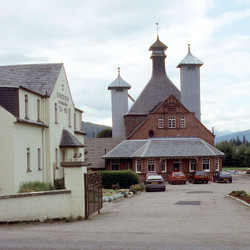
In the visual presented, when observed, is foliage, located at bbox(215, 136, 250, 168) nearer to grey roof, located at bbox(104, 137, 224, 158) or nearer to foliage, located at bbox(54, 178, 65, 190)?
grey roof, located at bbox(104, 137, 224, 158)

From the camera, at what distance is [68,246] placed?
984 centimetres

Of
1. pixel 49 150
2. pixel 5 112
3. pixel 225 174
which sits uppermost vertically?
pixel 5 112

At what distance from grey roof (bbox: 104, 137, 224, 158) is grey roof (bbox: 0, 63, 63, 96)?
77.3 ft

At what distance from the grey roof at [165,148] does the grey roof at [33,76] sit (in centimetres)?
2356

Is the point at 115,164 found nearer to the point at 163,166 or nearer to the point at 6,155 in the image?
the point at 163,166

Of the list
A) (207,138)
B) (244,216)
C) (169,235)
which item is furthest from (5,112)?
(207,138)

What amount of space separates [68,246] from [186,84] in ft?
180

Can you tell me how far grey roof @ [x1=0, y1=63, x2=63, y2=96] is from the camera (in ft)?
99.0

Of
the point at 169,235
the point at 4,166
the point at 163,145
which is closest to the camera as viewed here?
the point at 169,235

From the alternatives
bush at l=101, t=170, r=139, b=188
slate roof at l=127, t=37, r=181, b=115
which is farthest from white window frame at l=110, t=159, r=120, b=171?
bush at l=101, t=170, r=139, b=188

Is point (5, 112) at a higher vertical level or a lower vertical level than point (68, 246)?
higher

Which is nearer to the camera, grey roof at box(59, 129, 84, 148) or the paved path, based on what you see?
the paved path

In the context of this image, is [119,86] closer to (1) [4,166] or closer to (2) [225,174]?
(2) [225,174]

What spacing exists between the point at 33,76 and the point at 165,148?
27251mm
